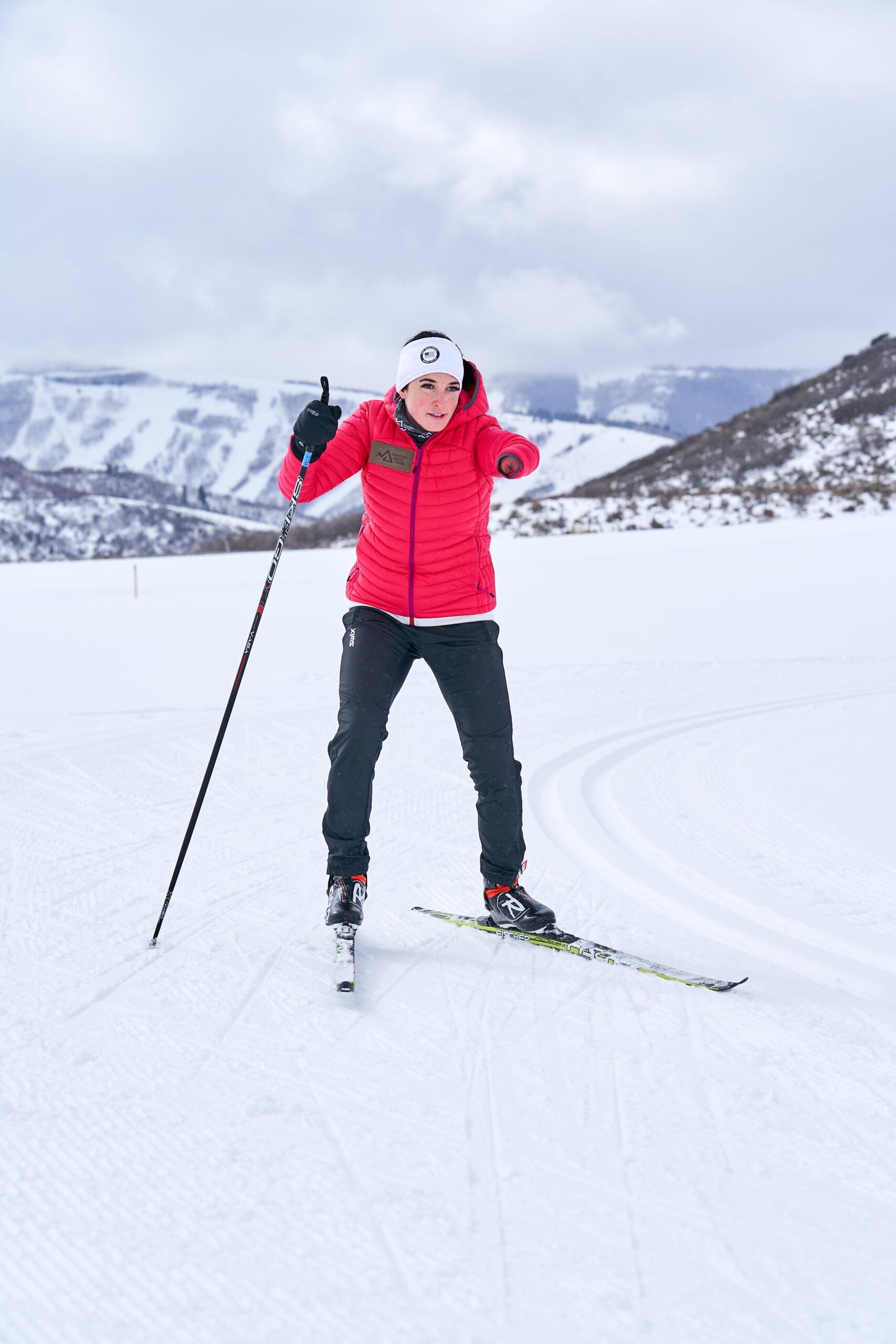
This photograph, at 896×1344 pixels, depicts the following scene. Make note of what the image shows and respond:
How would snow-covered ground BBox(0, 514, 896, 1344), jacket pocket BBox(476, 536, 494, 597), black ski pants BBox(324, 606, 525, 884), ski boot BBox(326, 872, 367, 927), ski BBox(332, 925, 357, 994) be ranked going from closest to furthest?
snow-covered ground BBox(0, 514, 896, 1344) < ski BBox(332, 925, 357, 994) < ski boot BBox(326, 872, 367, 927) < black ski pants BBox(324, 606, 525, 884) < jacket pocket BBox(476, 536, 494, 597)

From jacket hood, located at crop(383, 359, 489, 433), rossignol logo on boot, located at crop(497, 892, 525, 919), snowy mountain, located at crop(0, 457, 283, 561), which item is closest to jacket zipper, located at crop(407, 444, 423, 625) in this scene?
jacket hood, located at crop(383, 359, 489, 433)

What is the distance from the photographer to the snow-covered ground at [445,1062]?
5.19 feet

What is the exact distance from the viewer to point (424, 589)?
3.27 metres

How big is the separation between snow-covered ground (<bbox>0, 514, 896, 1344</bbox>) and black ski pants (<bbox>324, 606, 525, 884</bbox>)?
0.35 m

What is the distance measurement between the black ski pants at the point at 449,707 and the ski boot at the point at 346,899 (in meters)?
0.03

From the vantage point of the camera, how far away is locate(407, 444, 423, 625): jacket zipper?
3191mm

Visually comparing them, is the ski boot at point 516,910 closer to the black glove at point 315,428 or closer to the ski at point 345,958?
the ski at point 345,958

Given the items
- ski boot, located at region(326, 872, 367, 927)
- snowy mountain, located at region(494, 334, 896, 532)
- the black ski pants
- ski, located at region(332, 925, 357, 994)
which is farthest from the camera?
snowy mountain, located at region(494, 334, 896, 532)

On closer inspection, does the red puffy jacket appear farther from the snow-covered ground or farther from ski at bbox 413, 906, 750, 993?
the snow-covered ground

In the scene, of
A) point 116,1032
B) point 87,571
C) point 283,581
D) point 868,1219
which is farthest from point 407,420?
point 87,571

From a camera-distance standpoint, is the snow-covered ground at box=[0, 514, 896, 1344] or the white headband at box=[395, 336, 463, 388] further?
the white headband at box=[395, 336, 463, 388]

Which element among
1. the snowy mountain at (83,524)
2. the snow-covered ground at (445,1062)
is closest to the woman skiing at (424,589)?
the snow-covered ground at (445,1062)

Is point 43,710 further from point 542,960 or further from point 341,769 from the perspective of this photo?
point 542,960

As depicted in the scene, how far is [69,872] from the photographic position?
12.3 ft
